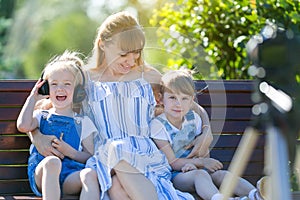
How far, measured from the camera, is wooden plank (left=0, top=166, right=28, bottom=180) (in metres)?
3.81

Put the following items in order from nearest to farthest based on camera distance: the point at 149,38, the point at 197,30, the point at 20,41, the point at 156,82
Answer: the point at 149,38 → the point at 156,82 → the point at 197,30 → the point at 20,41

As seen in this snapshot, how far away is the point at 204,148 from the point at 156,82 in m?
0.37

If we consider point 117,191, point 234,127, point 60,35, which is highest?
point 60,35

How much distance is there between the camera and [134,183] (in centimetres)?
325

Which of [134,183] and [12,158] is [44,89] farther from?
[134,183]

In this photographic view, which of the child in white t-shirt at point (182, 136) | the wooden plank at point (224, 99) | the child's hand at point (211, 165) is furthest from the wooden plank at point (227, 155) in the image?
the child in white t-shirt at point (182, 136)

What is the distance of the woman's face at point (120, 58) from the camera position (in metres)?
3.35

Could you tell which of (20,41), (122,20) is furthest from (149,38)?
(20,41)

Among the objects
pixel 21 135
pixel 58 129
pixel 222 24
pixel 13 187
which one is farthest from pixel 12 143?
pixel 222 24

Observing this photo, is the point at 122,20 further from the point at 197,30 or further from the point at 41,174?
the point at 197,30

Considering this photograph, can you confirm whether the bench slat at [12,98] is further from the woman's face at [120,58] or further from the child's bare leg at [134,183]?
Result: the child's bare leg at [134,183]

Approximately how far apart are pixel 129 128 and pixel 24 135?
2.17ft

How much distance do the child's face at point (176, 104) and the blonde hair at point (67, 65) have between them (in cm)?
39

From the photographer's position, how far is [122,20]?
3455mm
